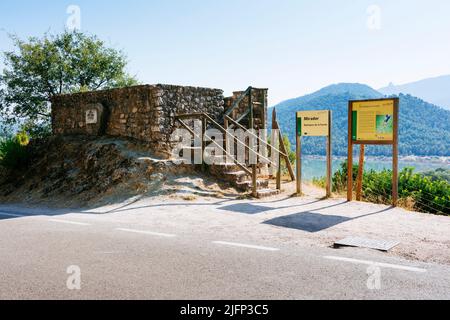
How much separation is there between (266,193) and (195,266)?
19.7 ft

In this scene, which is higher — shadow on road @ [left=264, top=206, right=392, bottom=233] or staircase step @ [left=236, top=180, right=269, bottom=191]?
staircase step @ [left=236, top=180, right=269, bottom=191]

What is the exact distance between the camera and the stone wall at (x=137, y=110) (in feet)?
39.6

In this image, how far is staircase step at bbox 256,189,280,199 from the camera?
10534mm

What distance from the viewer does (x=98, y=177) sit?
1156 cm

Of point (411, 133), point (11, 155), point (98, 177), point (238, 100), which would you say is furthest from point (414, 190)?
point (411, 133)

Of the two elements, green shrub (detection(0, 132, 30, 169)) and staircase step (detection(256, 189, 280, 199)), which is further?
green shrub (detection(0, 132, 30, 169))

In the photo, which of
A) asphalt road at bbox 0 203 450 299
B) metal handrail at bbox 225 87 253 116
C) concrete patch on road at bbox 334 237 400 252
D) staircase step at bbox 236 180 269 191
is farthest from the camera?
metal handrail at bbox 225 87 253 116

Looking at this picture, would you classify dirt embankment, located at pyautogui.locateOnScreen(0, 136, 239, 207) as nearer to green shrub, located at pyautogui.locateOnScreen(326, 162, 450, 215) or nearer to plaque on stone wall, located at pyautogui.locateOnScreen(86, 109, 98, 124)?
plaque on stone wall, located at pyautogui.locateOnScreen(86, 109, 98, 124)

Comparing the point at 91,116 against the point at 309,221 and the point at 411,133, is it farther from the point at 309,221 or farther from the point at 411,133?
the point at 411,133

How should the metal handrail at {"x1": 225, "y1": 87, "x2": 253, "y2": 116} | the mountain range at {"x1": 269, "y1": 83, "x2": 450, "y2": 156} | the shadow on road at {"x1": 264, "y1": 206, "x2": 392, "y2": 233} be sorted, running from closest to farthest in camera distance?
the shadow on road at {"x1": 264, "y1": 206, "x2": 392, "y2": 233}
the metal handrail at {"x1": 225, "y1": 87, "x2": 253, "y2": 116}
the mountain range at {"x1": 269, "y1": 83, "x2": 450, "y2": 156}

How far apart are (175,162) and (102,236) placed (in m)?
5.27

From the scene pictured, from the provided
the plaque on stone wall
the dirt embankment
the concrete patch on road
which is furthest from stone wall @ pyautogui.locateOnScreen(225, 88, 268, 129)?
the concrete patch on road
